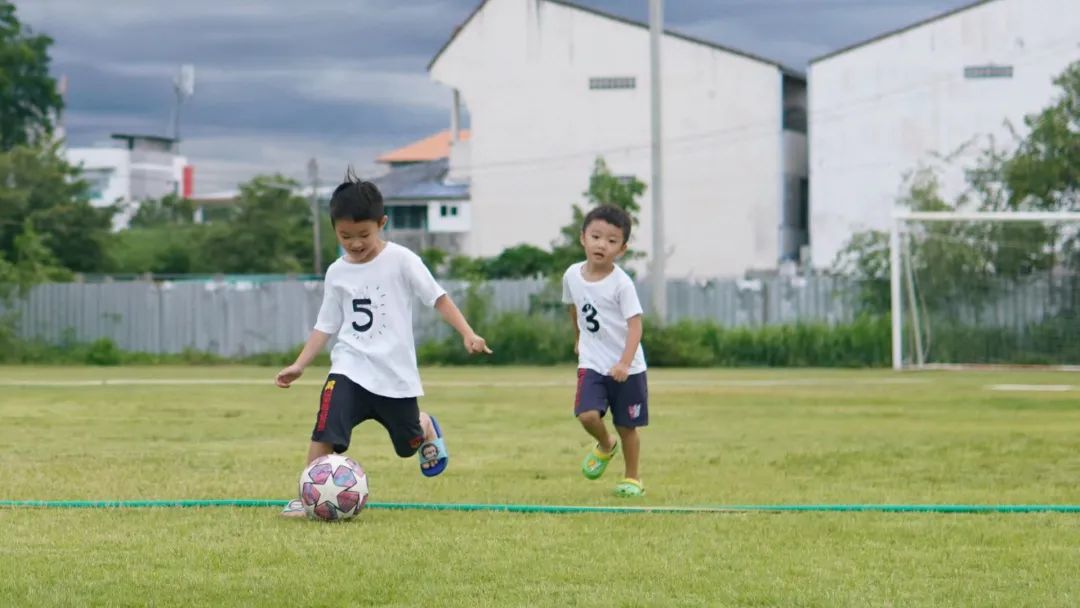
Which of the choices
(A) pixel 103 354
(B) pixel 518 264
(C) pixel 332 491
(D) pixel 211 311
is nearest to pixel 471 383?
(A) pixel 103 354

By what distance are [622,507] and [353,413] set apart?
4.77ft

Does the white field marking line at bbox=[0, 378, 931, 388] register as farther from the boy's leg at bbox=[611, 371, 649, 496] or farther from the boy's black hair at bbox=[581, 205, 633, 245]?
the boy's black hair at bbox=[581, 205, 633, 245]

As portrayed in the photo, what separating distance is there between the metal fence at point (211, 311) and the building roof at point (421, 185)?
3088cm

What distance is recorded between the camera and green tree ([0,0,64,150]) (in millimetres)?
68125

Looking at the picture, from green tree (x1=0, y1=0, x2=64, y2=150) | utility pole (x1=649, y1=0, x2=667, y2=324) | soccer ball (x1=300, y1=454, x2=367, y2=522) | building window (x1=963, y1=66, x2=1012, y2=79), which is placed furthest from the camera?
green tree (x1=0, y1=0, x2=64, y2=150)

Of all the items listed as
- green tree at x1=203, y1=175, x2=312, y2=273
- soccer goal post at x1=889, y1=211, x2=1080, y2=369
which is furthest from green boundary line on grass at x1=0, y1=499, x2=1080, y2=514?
green tree at x1=203, y1=175, x2=312, y2=273

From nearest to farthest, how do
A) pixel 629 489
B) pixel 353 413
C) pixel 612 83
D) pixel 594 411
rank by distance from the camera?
pixel 353 413 → pixel 629 489 → pixel 594 411 → pixel 612 83

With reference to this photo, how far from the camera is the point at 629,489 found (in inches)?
379

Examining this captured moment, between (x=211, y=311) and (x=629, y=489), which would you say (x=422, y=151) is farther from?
(x=629, y=489)

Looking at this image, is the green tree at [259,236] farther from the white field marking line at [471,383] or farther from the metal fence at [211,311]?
the white field marking line at [471,383]

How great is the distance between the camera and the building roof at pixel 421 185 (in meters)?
69.6

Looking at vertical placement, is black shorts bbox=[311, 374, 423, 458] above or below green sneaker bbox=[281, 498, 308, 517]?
above

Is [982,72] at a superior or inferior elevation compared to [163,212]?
superior

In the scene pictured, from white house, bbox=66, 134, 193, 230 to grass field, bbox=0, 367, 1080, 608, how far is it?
9992cm
